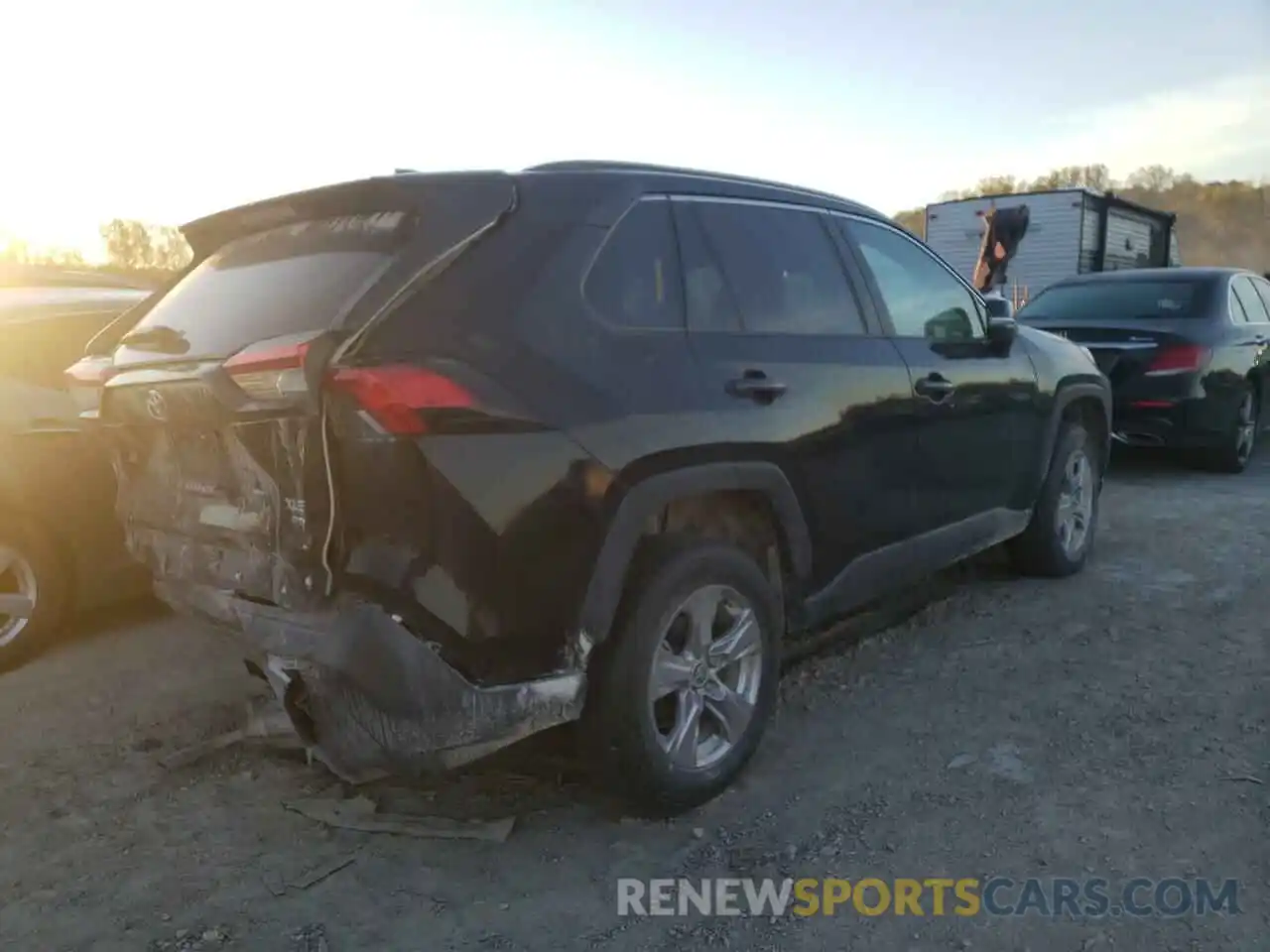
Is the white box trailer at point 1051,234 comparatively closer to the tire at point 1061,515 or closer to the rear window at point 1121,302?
the rear window at point 1121,302

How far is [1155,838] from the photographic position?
290cm

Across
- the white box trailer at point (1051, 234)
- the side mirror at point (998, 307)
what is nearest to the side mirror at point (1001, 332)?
the side mirror at point (998, 307)

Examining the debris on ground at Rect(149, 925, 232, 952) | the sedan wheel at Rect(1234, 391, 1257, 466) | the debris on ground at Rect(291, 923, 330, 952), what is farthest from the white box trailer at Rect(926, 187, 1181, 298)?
the debris on ground at Rect(149, 925, 232, 952)

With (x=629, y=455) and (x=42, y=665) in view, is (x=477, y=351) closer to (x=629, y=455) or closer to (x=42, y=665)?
(x=629, y=455)

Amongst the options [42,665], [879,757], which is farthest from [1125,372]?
[42,665]

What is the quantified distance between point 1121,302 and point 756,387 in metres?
6.56

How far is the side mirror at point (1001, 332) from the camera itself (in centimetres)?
468

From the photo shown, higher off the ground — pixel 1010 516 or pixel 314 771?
pixel 1010 516

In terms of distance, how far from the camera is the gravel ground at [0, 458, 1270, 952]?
2.59 meters

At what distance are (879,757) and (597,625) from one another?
1.28 metres

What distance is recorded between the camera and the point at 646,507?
2.88 meters

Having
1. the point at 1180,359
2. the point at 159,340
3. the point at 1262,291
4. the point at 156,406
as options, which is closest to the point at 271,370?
the point at 156,406

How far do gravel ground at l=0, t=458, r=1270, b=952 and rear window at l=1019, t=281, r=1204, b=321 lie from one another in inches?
178

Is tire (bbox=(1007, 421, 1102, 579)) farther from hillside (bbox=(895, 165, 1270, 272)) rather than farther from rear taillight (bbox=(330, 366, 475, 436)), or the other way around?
hillside (bbox=(895, 165, 1270, 272))
